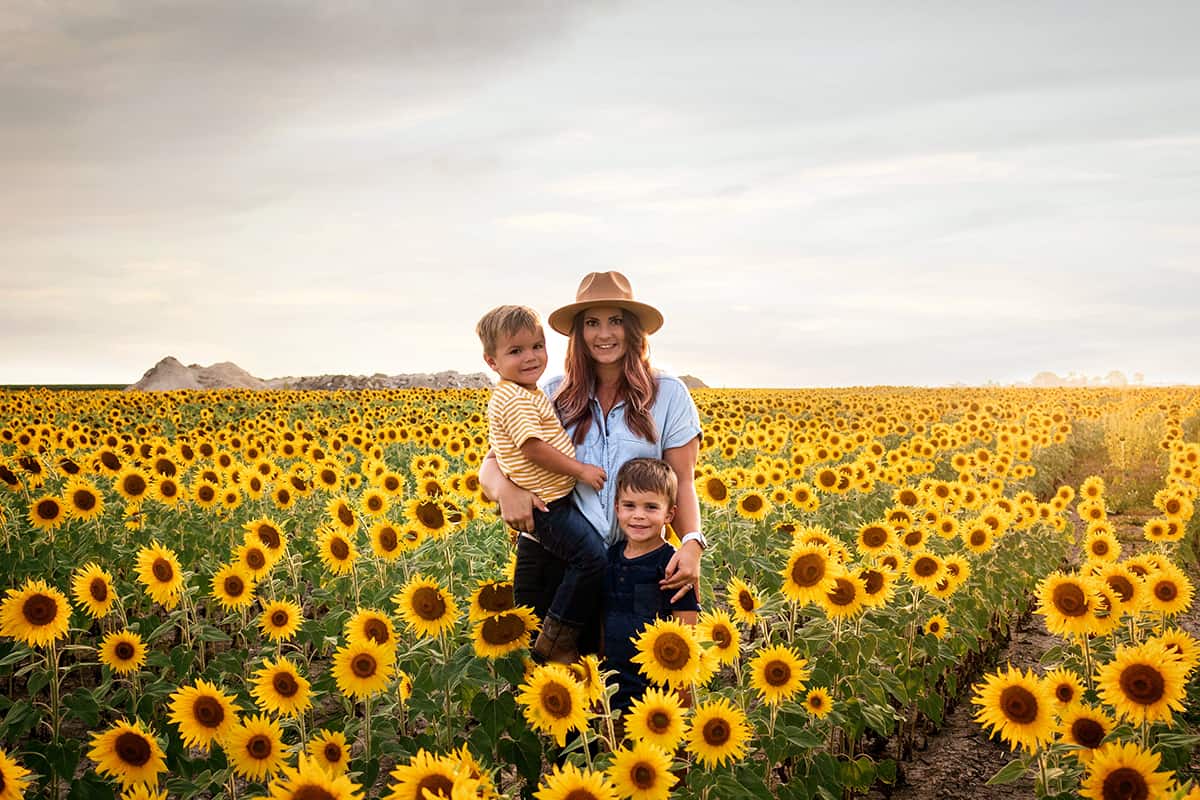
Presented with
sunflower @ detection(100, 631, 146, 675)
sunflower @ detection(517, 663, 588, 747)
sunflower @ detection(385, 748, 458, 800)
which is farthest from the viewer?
sunflower @ detection(100, 631, 146, 675)

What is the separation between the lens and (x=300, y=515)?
317 inches

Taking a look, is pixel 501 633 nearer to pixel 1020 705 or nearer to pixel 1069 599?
pixel 1020 705

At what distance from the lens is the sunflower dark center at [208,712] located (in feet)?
12.1

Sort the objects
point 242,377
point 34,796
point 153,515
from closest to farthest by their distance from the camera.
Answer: point 34,796, point 153,515, point 242,377

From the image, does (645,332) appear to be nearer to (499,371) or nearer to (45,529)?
(499,371)

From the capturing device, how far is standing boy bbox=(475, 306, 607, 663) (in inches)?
164

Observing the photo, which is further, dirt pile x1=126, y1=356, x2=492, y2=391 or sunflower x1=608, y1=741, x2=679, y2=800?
dirt pile x1=126, y1=356, x2=492, y2=391

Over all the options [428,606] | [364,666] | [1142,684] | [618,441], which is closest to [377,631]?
[364,666]

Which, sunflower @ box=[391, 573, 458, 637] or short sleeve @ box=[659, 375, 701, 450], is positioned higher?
short sleeve @ box=[659, 375, 701, 450]

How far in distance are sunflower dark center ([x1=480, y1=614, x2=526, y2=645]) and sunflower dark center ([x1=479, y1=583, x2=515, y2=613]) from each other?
5cm

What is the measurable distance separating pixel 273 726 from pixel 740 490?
5224mm

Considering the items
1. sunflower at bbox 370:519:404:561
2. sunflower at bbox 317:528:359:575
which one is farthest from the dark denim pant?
sunflower at bbox 317:528:359:575

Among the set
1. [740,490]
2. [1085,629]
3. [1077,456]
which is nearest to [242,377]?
Answer: [1077,456]

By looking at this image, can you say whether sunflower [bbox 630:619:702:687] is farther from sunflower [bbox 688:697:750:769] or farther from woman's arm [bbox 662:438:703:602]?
woman's arm [bbox 662:438:703:602]
